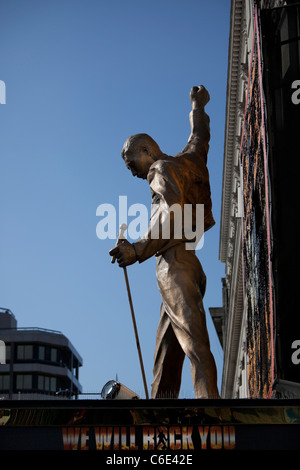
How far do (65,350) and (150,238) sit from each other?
10851 centimetres

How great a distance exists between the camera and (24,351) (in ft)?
374

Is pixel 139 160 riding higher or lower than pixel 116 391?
higher

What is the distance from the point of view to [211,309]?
78.2 meters

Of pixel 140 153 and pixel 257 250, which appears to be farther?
Result: pixel 257 250

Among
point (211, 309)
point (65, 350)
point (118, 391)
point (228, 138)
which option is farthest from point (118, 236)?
point (65, 350)

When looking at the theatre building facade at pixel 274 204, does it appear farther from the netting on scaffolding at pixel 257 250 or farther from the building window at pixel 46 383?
the building window at pixel 46 383

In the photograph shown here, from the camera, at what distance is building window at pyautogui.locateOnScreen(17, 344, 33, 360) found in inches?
4459

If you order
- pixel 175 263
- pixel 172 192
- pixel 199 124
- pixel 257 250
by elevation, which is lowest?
pixel 175 263

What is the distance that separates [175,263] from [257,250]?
20.2 feet

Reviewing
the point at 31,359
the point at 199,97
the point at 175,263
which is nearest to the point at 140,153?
the point at 199,97

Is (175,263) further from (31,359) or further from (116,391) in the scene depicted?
(31,359)

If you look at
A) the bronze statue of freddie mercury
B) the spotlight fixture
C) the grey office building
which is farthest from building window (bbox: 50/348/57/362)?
the spotlight fixture

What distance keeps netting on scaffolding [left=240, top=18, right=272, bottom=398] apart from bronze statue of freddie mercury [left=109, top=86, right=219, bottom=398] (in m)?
2.40

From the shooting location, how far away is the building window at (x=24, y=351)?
372 ft
